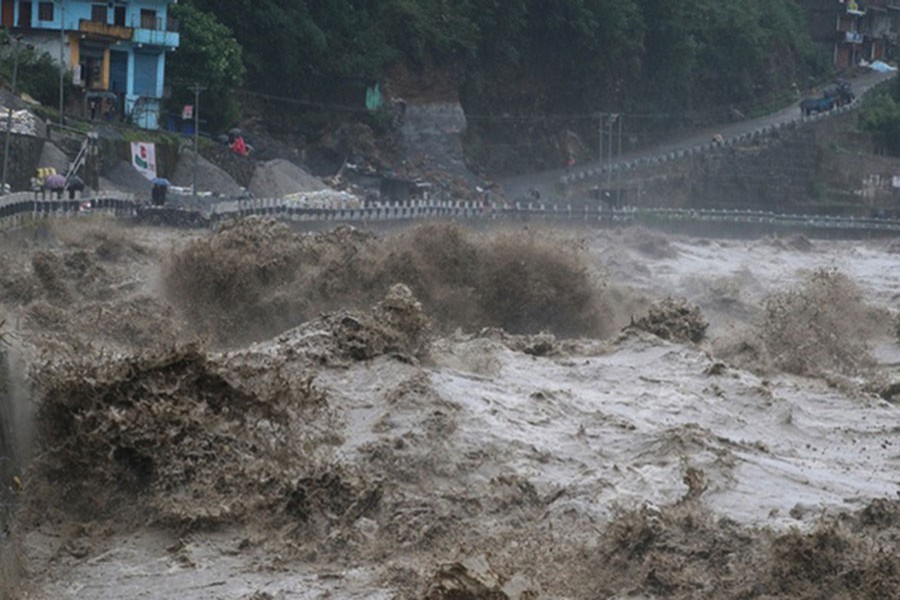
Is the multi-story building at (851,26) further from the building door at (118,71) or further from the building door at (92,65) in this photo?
the building door at (92,65)

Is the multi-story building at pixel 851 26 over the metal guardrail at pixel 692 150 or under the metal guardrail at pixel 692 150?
over

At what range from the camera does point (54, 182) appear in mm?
38250

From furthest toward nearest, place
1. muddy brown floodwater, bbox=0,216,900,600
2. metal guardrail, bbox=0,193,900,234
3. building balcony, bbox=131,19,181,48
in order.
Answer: building balcony, bbox=131,19,181,48 → metal guardrail, bbox=0,193,900,234 → muddy brown floodwater, bbox=0,216,900,600

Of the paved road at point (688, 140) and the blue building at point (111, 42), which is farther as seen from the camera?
the paved road at point (688, 140)

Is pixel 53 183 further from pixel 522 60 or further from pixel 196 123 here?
pixel 522 60

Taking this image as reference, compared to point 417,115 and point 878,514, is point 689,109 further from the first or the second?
point 878,514

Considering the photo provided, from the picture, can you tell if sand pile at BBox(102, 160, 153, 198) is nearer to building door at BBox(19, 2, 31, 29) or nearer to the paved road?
building door at BBox(19, 2, 31, 29)

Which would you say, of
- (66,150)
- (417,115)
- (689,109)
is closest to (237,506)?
(66,150)

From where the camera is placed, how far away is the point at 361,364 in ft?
62.5

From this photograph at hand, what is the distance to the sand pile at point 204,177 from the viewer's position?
47.6 meters

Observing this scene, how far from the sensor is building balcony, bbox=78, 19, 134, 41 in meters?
50.6

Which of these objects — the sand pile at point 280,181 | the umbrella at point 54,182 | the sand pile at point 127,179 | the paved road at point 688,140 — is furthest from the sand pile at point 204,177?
the paved road at point 688,140

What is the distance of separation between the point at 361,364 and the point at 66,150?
2567cm

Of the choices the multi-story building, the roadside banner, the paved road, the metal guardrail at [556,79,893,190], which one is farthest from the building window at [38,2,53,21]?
the multi-story building
